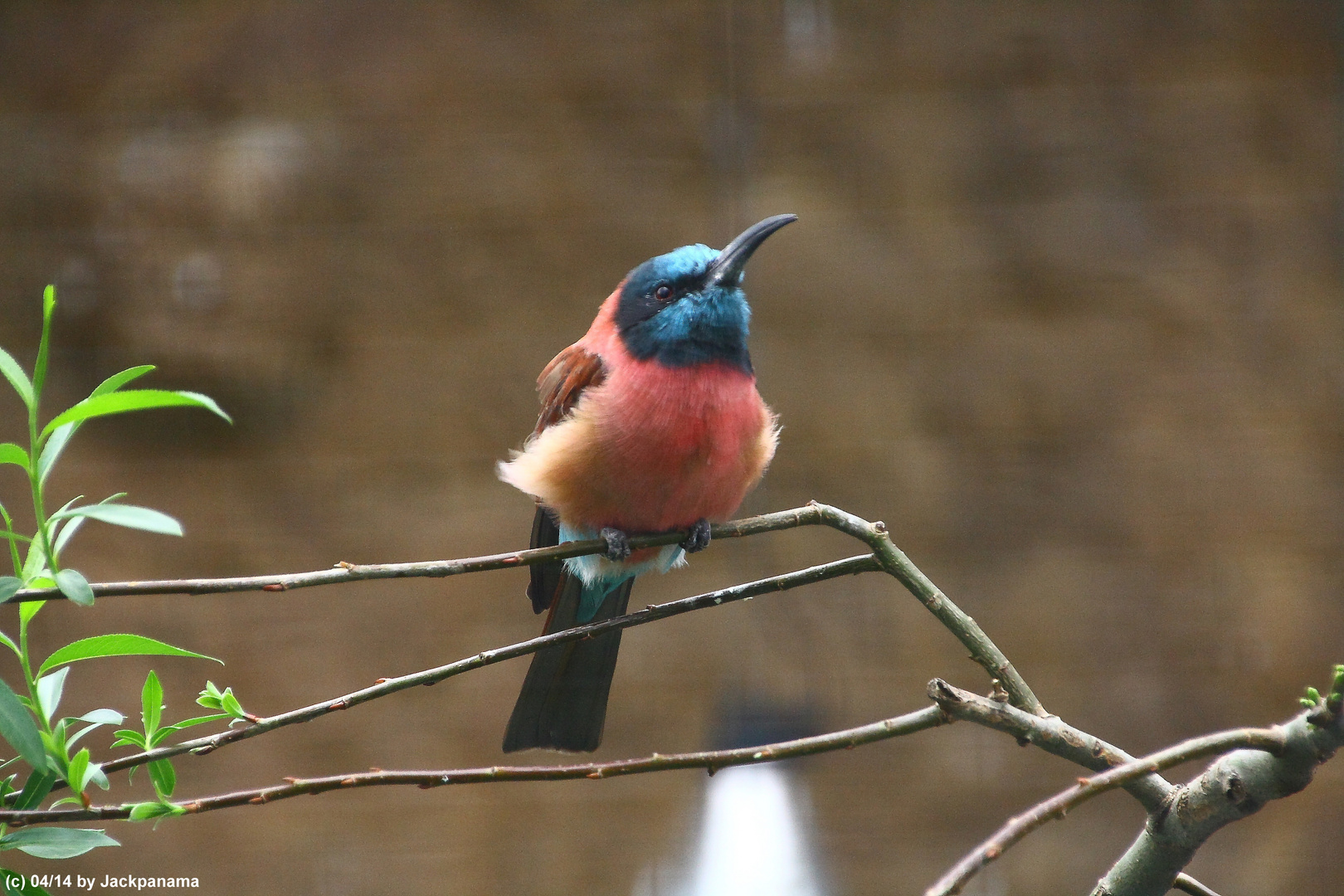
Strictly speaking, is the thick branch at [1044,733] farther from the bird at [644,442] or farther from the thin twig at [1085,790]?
the bird at [644,442]

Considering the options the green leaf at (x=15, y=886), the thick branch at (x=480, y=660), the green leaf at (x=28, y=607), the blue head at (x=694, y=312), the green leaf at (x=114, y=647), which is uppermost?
the blue head at (x=694, y=312)

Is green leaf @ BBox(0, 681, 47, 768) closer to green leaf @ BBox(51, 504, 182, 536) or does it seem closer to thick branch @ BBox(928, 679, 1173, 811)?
green leaf @ BBox(51, 504, 182, 536)

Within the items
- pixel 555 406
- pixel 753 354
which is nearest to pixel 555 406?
pixel 555 406

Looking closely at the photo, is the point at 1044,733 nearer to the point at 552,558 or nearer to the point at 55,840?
the point at 552,558

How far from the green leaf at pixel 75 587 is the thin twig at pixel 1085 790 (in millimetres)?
487

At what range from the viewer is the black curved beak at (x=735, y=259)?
1.21m

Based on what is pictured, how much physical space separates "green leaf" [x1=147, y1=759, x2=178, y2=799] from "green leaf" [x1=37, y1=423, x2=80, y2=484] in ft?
0.76

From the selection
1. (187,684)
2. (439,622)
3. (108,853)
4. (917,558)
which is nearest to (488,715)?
(439,622)

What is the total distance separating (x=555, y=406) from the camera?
1378 millimetres

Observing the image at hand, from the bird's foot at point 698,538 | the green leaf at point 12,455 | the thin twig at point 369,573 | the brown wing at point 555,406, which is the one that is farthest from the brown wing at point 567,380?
the green leaf at point 12,455

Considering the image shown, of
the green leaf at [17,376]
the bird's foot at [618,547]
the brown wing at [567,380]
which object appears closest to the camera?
the green leaf at [17,376]

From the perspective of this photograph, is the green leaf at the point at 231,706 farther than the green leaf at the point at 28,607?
Yes

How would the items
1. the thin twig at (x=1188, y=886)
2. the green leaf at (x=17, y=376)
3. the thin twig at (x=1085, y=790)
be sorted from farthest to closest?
1. the thin twig at (x=1188, y=886)
2. the green leaf at (x=17, y=376)
3. the thin twig at (x=1085, y=790)

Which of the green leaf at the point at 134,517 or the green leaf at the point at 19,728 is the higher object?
the green leaf at the point at 134,517
